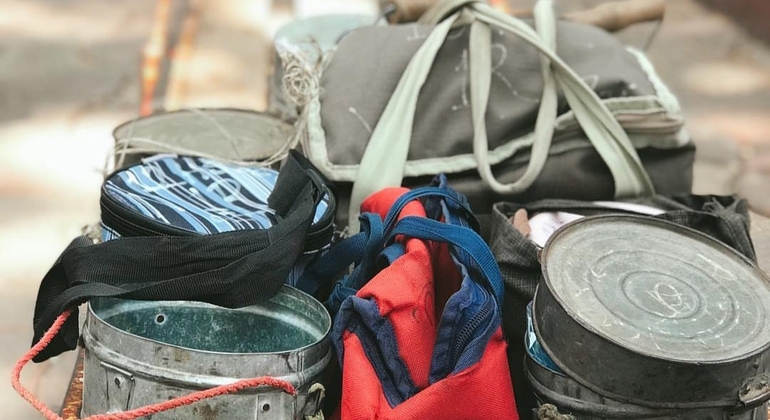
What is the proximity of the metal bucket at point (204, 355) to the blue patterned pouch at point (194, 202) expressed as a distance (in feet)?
0.38

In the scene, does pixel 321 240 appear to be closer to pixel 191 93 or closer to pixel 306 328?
pixel 306 328

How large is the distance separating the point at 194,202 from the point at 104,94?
7.14 ft

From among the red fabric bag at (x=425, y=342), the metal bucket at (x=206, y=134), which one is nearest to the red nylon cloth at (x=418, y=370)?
the red fabric bag at (x=425, y=342)

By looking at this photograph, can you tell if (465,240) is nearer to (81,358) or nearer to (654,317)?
(654,317)

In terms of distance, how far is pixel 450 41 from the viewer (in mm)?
1917

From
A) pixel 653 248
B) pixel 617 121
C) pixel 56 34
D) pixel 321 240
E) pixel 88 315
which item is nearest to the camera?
pixel 88 315

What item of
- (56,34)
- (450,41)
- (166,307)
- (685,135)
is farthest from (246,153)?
(56,34)

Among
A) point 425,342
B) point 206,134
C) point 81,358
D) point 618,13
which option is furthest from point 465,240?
point 618,13

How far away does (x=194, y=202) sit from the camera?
1595mm

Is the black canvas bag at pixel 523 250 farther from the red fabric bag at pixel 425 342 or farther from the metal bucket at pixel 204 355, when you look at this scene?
the metal bucket at pixel 204 355

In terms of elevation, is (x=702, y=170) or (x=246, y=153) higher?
(x=246, y=153)

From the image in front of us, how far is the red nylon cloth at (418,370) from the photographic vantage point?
48.4 inches

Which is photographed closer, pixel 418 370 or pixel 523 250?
pixel 418 370

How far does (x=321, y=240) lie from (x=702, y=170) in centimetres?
201
